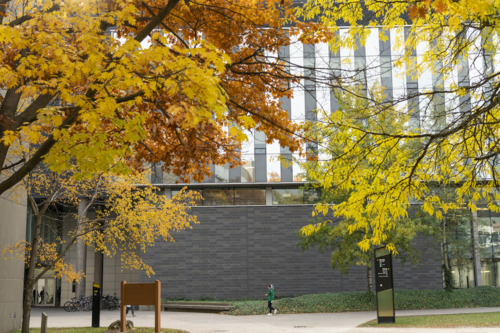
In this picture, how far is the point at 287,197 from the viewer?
1110 inches

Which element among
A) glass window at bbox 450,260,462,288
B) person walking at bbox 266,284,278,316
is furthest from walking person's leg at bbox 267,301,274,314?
glass window at bbox 450,260,462,288

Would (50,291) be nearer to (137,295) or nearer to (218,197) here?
(218,197)

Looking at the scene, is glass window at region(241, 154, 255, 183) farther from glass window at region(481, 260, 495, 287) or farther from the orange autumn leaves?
the orange autumn leaves

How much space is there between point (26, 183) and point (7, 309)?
13.4ft

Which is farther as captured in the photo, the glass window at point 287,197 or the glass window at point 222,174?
the glass window at point 287,197

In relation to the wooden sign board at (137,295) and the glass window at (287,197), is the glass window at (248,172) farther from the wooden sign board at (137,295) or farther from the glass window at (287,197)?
the wooden sign board at (137,295)

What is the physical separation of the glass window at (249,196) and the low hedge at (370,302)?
715 centimetres

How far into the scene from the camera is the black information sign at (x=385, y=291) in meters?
14.7

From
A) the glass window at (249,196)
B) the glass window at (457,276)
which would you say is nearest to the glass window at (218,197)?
the glass window at (249,196)

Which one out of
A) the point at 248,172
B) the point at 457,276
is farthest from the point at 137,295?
the point at 457,276

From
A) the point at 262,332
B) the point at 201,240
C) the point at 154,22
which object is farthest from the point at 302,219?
the point at 154,22

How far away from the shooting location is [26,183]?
13164mm

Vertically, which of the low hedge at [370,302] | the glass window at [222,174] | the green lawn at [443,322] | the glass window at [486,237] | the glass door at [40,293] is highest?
the glass window at [222,174]

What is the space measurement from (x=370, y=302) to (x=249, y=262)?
8.20 metres
